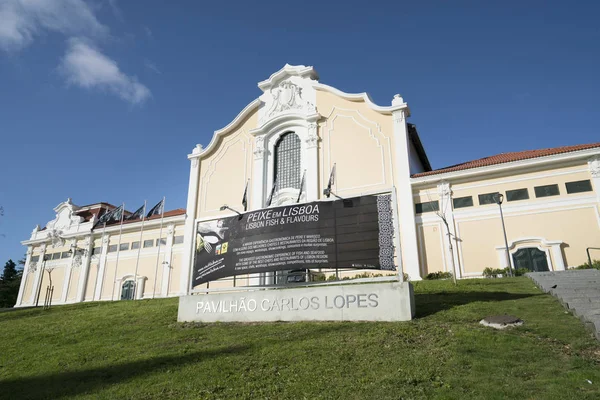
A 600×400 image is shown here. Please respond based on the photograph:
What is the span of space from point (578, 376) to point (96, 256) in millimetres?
39360

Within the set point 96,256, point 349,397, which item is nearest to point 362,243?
point 349,397

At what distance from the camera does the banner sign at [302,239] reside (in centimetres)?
1200

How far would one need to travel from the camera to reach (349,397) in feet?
19.8

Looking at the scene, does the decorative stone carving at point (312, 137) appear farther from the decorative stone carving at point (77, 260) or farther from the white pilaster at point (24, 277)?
the white pilaster at point (24, 277)

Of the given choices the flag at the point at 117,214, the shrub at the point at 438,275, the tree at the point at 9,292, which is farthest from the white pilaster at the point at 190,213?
the tree at the point at 9,292

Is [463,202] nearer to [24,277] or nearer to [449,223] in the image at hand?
[449,223]

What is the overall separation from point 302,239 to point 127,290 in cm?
2714

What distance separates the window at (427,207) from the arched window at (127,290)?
2407 centimetres

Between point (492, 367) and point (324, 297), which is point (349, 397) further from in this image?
point (324, 297)

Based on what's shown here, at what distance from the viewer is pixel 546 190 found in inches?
926

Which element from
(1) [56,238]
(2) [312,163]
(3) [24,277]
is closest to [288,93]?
(2) [312,163]

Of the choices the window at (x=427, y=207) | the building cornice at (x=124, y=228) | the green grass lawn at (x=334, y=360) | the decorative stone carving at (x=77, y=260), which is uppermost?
the building cornice at (x=124, y=228)

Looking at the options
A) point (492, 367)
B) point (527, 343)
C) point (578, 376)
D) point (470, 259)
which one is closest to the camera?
point (578, 376)

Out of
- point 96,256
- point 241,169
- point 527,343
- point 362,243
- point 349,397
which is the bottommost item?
point 349,397
